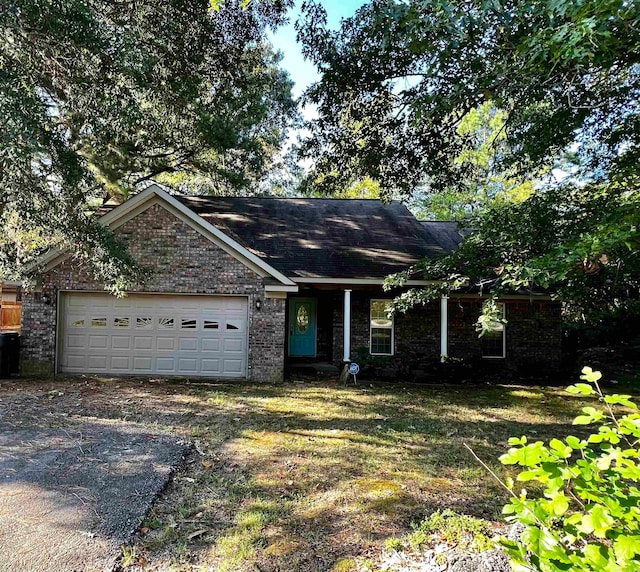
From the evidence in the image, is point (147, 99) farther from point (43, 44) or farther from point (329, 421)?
point (329, 421)

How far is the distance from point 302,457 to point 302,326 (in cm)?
852

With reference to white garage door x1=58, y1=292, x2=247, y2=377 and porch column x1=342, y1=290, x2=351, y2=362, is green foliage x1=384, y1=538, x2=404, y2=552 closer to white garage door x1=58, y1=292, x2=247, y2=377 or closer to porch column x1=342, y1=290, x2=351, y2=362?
white garage door x1=58, y1=292, x2=247, y2=377

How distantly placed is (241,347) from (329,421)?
168 inches

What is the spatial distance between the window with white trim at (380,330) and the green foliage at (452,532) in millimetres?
8987

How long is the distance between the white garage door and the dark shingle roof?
2283mm

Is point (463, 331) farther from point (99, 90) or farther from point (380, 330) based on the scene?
point (99, 90)

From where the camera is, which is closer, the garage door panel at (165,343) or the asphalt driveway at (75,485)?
the asphalt driveway at (75,485)

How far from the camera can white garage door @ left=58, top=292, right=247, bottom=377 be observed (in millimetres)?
10812

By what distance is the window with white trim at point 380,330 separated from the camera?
12945 millimetres

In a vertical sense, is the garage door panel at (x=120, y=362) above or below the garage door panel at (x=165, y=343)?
below

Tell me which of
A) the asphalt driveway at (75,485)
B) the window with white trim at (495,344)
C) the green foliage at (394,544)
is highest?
the window with white trim at (495,344)

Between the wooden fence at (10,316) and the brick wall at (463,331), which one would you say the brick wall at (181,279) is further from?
the wooden fence at (10,316)

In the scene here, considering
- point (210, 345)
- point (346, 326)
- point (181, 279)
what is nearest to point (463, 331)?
point (346, 326)

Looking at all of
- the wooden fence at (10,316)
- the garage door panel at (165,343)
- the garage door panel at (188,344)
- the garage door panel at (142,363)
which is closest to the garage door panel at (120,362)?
the garage door panel at (142,363)
